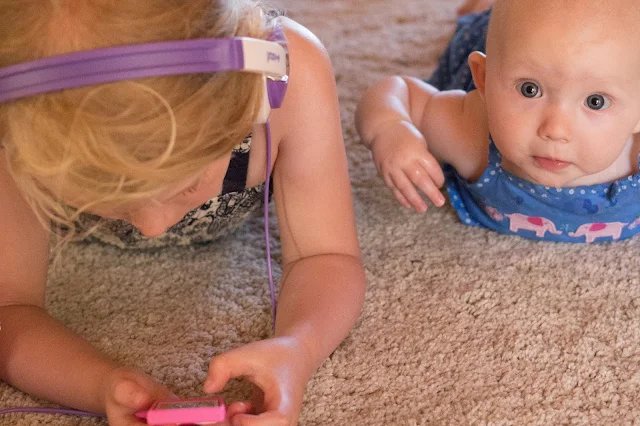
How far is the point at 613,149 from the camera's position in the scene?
82 centimetres

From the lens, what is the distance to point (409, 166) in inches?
35.5

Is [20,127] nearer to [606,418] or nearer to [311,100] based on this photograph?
[311,100]

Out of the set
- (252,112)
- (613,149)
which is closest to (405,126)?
(613,149)

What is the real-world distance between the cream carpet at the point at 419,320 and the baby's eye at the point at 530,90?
23 cm

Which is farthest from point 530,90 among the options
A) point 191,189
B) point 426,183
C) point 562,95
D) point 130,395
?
point 130,395

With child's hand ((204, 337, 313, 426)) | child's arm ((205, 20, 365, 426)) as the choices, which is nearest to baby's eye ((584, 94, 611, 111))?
child's arm ((205, 20, 365, 426))

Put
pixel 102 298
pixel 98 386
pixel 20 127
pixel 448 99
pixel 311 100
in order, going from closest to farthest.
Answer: pixel 20 127, pixel 98 386, pixel 311 100, pixel 102 298, pixel 448 99

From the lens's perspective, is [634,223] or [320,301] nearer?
[320,301]

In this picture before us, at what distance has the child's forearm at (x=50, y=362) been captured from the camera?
2.32 feet

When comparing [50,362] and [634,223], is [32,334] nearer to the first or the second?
[50,362]

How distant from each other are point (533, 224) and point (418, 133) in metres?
0.20

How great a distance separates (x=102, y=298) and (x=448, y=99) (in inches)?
21.3

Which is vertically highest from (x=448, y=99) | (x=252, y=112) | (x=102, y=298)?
(x=252, y=112)

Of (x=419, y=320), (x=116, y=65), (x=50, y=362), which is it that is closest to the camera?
(x=116, y=65)
